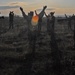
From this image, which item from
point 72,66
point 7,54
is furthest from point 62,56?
point 7,54

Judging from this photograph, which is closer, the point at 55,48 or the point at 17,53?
the point at 17,53

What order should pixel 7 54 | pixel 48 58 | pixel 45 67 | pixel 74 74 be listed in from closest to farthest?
pixel 74 74 < pixel 45 67 < pixel 48 58 < pixel 7 54

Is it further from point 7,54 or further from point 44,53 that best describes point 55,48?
point 7,54

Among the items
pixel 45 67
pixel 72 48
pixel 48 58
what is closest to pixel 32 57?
pixel 48 58

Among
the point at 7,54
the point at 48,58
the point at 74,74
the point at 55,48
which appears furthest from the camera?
the point at 55,48

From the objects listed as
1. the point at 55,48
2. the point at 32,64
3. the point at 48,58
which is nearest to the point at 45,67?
the point at 32,64

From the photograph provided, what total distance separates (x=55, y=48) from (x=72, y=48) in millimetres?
1480

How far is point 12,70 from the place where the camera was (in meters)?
15.7

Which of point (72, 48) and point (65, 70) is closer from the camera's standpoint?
point (65, 70)

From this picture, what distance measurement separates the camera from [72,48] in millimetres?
22406

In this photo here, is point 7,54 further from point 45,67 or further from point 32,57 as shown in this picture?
point 45,67

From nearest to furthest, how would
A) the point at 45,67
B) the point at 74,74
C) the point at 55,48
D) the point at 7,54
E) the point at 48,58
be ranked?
the point at 74,74 < the point at 45,67 < the point at 48,58 < the point at 7,54 < the point at 55,48

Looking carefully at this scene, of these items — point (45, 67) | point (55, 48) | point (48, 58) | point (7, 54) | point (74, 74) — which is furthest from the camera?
point (55, 48)

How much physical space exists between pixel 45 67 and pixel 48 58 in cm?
253
